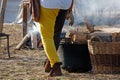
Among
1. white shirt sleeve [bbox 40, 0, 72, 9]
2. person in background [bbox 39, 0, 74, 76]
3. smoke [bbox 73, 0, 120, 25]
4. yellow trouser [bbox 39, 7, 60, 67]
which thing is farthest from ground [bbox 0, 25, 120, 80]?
smoke [bbox 73, 0, 120, 25]

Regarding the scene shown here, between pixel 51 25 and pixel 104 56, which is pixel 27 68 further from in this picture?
pixel 104 56

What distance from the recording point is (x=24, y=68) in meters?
6.92

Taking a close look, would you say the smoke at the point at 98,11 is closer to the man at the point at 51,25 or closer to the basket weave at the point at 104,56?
the basket weave at the point at 104,56

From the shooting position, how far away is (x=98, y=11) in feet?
40.6

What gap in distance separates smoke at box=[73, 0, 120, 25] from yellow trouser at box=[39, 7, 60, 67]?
18.6 ft

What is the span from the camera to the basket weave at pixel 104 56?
20.8 feet

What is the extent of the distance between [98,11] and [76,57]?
590 centimetres

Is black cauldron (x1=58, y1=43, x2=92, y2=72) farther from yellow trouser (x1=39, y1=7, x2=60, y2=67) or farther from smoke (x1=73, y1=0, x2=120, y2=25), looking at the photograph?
smoke (x1=73, y1=0, x2=120, y2=25)

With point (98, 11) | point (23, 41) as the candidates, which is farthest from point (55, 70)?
point (98, 11)

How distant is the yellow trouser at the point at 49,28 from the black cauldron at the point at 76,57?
584 mm

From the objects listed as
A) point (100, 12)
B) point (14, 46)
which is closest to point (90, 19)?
point (100, 12)

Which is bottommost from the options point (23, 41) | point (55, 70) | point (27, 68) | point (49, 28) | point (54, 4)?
point (23, 41)

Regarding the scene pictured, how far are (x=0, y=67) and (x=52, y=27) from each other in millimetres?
1386

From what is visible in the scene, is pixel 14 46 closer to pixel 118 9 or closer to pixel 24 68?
pixel 24 68
